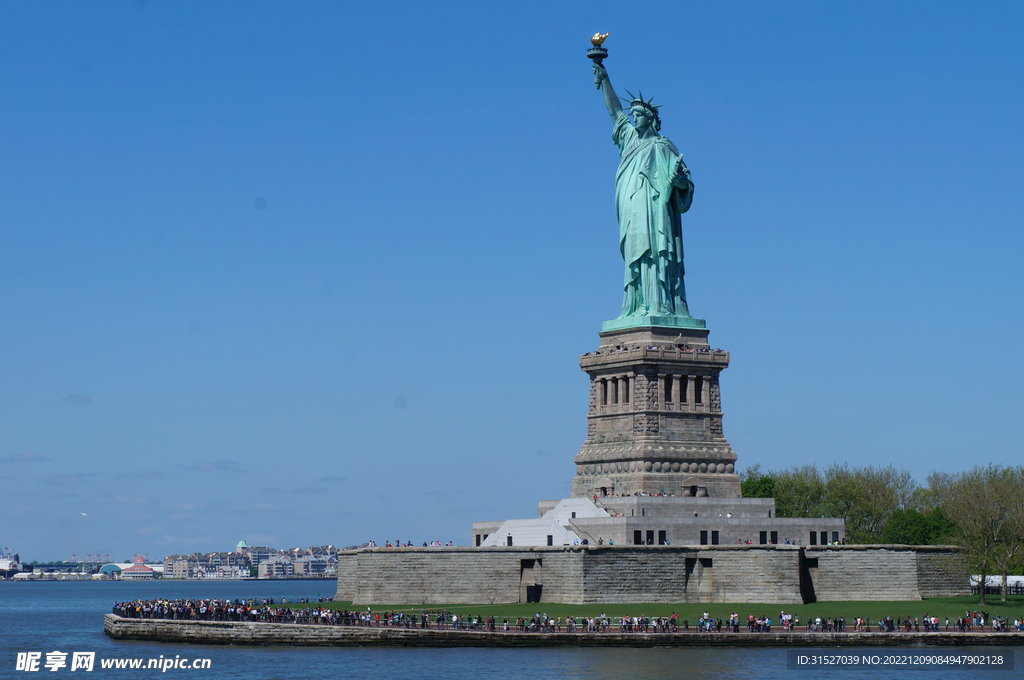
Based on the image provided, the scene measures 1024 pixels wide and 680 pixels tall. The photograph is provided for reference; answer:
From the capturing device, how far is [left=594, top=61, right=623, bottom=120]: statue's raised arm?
84.3 meters

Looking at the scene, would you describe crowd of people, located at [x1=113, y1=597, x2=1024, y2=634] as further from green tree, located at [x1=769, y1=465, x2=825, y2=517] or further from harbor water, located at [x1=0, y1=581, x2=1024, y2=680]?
green tree, located at [x1=769, y1=465, x2=825, y2=517]

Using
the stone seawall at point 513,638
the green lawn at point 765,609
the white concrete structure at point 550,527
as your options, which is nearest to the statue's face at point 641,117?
the white concrete structure at point 550,527

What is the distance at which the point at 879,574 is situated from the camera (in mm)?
73375

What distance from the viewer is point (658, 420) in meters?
79.1

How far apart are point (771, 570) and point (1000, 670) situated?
541 inches

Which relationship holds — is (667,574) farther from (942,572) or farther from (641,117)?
(641,117)

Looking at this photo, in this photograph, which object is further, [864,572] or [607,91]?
[607,91]

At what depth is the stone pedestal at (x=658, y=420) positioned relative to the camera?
78438 millimetres

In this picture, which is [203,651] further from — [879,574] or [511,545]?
[879,574]

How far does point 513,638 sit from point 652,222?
24413 millimetres

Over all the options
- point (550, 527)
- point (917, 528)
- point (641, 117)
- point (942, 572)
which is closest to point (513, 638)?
point (550, 527)
